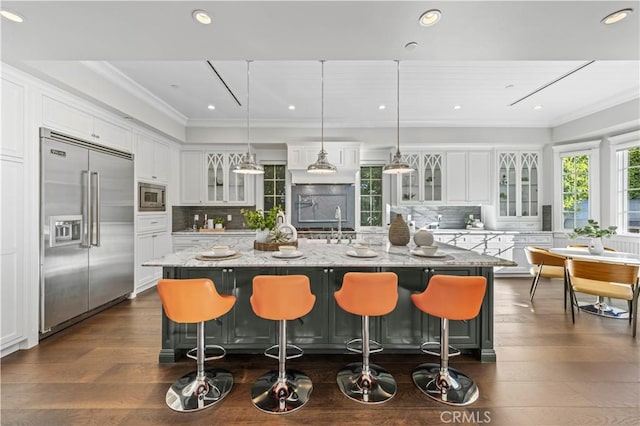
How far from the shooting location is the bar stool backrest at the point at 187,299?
189 centimetres

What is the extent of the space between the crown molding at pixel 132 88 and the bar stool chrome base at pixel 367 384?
3.97m

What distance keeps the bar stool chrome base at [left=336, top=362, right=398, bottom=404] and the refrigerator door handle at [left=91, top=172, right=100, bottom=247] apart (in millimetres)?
3115

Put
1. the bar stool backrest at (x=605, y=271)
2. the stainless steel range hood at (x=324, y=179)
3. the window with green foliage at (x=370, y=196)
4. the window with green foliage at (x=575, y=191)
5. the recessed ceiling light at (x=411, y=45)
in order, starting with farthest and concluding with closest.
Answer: the window with green foliage at (x=370, y=196)
the stainless steel range hood at (x=324, y=179)
the window with green foliage at (x=575, y=191)
the bar stool backrest at (x=605, y=271)
the recessed ceiling light at (x=411, y=45)

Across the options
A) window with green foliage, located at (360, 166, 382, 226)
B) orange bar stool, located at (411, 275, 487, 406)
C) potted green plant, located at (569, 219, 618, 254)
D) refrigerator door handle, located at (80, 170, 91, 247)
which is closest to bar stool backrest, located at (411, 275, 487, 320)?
orange bar stool, located at (411, 275, 487, 406)

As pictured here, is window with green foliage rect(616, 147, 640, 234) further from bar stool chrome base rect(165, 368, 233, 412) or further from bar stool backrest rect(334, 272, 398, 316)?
bar stool chrome base rect(165, 368, 233, 412)

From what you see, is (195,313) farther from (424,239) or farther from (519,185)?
(519,185)

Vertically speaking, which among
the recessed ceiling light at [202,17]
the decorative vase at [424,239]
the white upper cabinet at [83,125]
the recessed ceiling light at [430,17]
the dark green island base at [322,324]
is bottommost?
the dark green island base at [322,324]

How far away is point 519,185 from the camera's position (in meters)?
5.49

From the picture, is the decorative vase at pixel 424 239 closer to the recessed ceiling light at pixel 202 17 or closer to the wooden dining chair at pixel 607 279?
the wooden dining chair at pixel 607 279

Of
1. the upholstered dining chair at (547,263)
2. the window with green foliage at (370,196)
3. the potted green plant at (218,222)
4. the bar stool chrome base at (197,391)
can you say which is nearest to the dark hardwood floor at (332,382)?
the bar stool chrome base at (197,391)

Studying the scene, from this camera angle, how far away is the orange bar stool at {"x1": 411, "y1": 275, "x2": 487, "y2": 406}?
195 cm

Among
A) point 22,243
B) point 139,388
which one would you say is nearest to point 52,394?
point 139,388

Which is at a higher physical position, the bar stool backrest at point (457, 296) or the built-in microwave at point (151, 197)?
the built-in microwave at point (151, 197)

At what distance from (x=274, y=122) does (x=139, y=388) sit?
4.28 meters
